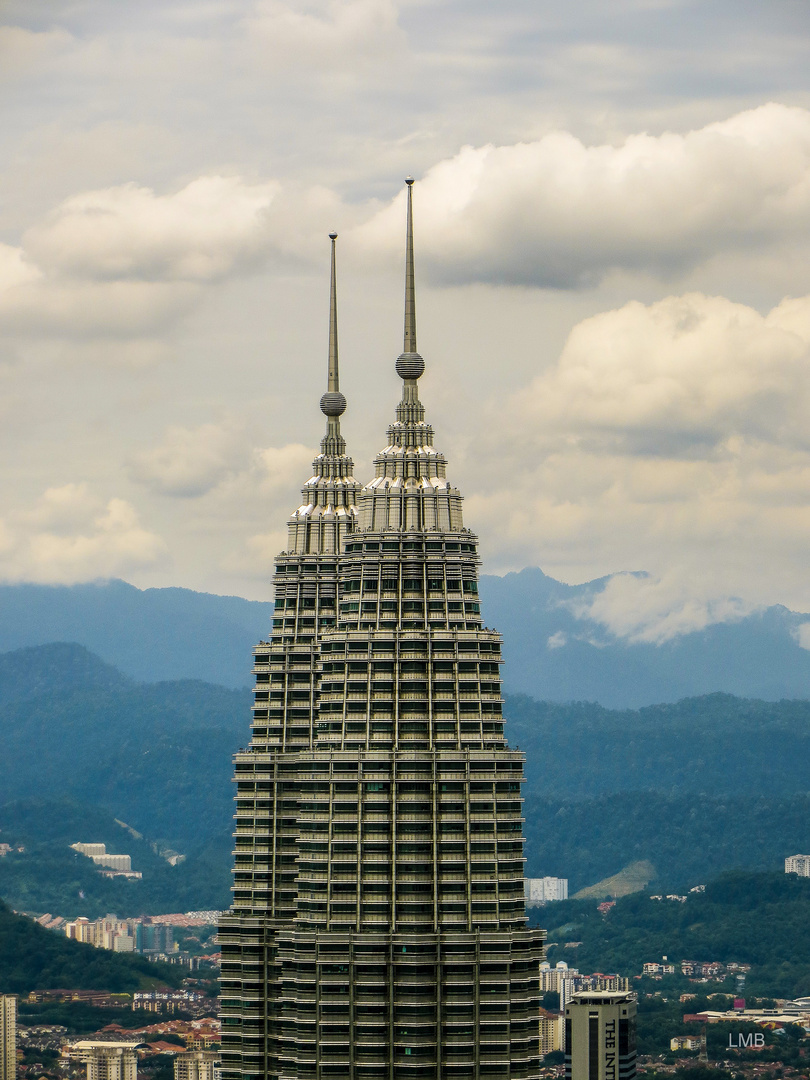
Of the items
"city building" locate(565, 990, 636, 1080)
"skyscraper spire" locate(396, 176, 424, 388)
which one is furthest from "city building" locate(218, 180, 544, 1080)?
"city building" locate(565, 990, 636, 1080)

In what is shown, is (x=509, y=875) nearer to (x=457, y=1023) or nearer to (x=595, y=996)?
(x=457, y=1023)

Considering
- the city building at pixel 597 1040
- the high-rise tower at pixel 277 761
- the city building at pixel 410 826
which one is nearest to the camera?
the city building at pixel 410 826

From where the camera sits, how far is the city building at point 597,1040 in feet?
591

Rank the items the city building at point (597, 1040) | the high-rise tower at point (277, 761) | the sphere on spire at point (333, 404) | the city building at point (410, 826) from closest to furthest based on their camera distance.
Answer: the city building at point (410, 826) → the high-rise tower at point (277, 761) → the sphere on spire at point (333, 404) → the city building at point (597, 1040)

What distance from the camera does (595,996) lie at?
627ft

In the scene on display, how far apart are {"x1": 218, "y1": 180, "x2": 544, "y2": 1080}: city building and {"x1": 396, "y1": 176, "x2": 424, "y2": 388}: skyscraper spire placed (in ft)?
0.46

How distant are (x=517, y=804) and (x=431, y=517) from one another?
38.6 ft

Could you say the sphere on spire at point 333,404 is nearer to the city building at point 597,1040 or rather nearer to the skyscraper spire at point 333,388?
the skyscraper spire at point 333,388

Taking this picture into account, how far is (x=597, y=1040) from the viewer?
182625mm

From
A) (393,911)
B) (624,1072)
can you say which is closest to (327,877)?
(393,911)

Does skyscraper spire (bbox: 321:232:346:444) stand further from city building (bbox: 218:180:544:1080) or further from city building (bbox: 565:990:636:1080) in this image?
city building (bbox: 565:990:636:1080)

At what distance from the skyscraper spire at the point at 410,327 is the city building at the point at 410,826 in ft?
0.46

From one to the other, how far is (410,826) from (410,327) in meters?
21.2

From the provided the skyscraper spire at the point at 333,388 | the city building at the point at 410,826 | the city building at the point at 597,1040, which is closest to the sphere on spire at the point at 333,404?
the skyscraper spire at the point at 333,388
